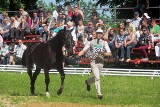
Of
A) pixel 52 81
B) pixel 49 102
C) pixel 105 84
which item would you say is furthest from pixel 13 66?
pixel 49 102

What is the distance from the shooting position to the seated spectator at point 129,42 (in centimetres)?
2433

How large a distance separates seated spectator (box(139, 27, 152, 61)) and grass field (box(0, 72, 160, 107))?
1.97 metres

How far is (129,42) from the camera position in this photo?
2444cm

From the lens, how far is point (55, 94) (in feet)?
59.6

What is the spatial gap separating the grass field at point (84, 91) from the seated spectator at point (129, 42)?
1.81 m

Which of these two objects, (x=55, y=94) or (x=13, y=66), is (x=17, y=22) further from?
(x=55, y=94)

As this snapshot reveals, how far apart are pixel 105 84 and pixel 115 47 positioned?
442 centimetres

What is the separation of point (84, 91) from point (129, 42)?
20.3ft

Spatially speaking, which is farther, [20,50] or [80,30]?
[20,50]

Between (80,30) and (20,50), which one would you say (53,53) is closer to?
(80,30)

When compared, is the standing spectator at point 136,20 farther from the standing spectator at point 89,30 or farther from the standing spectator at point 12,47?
the standing spectator at point 12,47

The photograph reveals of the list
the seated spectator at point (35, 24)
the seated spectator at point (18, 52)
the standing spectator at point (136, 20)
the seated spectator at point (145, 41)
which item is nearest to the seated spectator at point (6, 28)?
the seated spectator at point (35, 24)

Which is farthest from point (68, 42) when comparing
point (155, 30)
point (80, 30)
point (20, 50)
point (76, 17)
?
point (20, 50)

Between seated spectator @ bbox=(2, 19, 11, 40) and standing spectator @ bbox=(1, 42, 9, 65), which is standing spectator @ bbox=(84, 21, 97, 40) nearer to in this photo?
standing spectator @ bbox=(1, 42, 9, 65)
